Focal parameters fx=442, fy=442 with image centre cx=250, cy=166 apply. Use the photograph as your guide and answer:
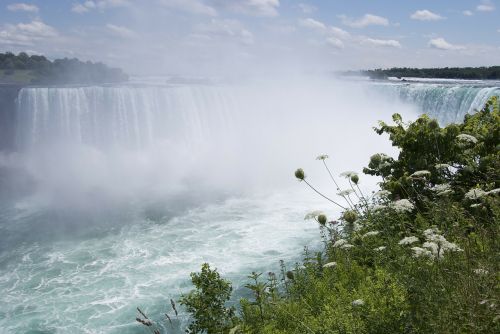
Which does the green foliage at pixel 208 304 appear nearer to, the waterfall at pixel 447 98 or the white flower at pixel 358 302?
the white flower at pixel 358 302

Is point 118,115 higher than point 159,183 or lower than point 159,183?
higher

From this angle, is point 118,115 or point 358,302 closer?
point 358,302

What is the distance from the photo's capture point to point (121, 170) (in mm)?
24016

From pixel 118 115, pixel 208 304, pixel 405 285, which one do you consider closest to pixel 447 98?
pixel 118 115

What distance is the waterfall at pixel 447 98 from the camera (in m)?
22.1

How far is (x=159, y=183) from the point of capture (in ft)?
71.3

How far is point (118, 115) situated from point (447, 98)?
1862 cm

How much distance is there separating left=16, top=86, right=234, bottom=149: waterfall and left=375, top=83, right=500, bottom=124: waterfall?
12120 mm

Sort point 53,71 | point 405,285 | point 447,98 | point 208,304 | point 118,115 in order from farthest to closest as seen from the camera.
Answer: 1. point 53,71
2. point 118,115
3. point 447,98
4. point 208,304
5. point 405,285

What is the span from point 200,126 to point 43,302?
18.2m

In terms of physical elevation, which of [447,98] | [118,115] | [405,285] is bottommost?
[118,115]

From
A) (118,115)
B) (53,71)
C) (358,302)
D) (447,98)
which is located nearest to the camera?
(358,302)

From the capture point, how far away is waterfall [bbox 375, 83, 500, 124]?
2206 centimetres

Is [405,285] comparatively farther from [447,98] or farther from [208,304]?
[447,98]
